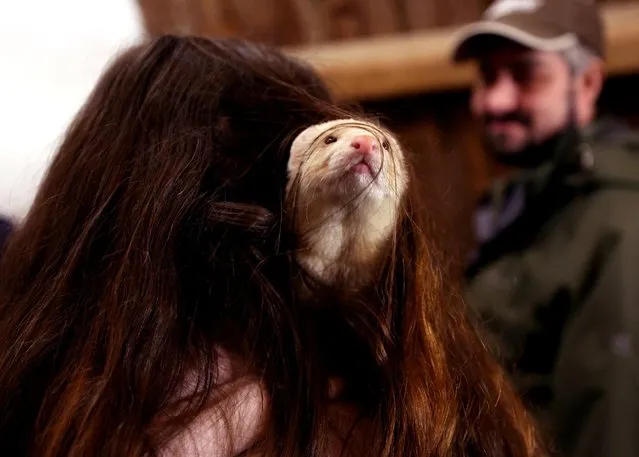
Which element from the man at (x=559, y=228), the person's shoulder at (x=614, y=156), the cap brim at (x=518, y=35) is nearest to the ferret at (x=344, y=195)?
the man at (x=559, y=228)

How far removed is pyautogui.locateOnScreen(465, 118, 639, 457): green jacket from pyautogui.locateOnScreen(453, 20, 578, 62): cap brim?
185 mm

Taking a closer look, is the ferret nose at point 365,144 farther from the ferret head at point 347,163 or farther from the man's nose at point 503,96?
the man's nose at point 503,96

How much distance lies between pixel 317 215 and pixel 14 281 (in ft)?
0.94

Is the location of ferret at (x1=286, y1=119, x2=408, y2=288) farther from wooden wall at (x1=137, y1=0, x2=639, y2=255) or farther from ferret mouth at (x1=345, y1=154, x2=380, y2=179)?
wooden wall at (x1=137, y1=0, x2=639, y2=255)

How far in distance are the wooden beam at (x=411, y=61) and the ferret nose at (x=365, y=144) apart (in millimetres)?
985

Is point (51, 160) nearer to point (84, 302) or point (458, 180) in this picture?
point (84, 302)

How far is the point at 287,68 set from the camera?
802 mm

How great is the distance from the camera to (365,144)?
0.63 meters

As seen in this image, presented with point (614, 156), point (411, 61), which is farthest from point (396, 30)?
point (614, 156)

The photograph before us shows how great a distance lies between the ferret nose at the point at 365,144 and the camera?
2.06 feet

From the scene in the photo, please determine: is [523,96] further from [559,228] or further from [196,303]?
[196,303]

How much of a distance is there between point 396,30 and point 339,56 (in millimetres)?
152

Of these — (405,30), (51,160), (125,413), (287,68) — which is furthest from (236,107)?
(405,30)

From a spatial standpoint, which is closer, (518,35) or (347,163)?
(347,163)
